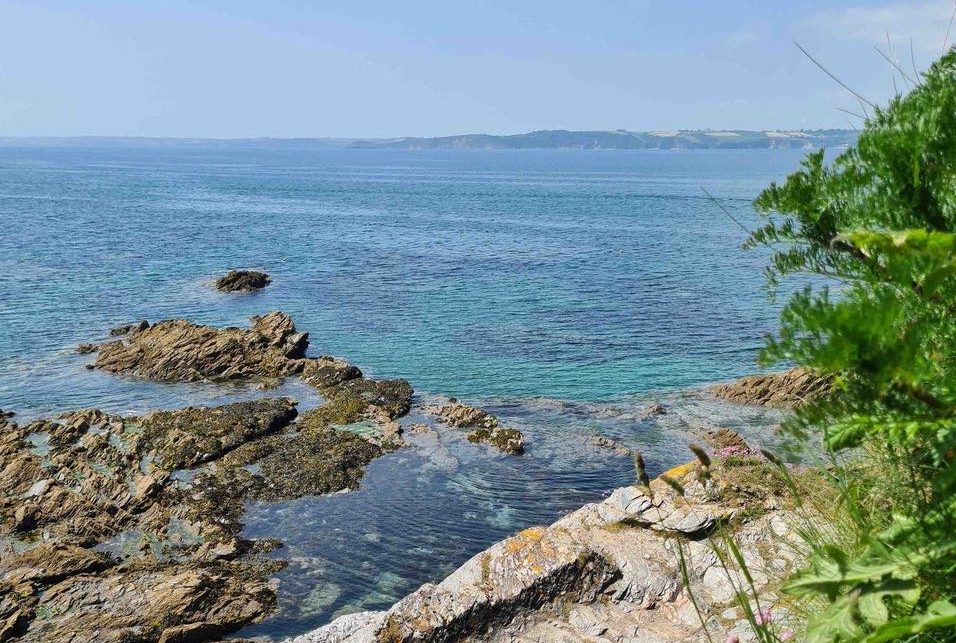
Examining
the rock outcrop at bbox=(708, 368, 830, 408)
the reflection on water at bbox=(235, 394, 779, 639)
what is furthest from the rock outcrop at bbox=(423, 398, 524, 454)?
the rock outcrop at bbox=(708, 368, 830, 408)

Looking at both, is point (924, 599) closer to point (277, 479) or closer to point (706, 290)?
point (277, 479)

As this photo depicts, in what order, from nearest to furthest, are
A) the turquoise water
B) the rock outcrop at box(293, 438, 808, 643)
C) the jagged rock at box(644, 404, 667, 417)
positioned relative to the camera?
the rock outcrop at box(293, 438, 808, 643) → the jagged rock at box(644, 404, 667, 417) → the turquoise water

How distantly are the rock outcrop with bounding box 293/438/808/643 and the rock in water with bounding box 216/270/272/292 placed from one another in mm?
37566

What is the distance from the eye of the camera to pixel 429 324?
126 ft

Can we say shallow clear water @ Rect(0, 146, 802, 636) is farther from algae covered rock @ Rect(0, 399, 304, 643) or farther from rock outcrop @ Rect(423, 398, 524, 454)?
algae covered rock @ Rect(0, 399, 304, 643)

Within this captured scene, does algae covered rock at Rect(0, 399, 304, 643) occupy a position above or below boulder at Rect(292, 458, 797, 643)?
below

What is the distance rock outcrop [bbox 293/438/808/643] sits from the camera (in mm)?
10781

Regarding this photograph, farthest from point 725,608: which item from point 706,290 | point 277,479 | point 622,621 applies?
point 706,290

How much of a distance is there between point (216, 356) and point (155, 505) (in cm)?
1286

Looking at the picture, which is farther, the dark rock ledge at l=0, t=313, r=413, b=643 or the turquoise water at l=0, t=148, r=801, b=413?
the turquoise water at l=0, t=148, r=801, b=413

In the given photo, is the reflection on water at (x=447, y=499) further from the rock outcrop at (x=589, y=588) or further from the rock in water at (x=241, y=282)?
the rock in water at (x=241, y=282)

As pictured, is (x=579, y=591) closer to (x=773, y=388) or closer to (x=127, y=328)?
(x=773, y=388)

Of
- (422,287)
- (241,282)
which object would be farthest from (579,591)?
(241,282)

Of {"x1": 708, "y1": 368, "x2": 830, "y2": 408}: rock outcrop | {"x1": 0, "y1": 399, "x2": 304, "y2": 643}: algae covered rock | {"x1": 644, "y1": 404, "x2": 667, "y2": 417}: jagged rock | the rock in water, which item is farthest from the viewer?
the rock in water
